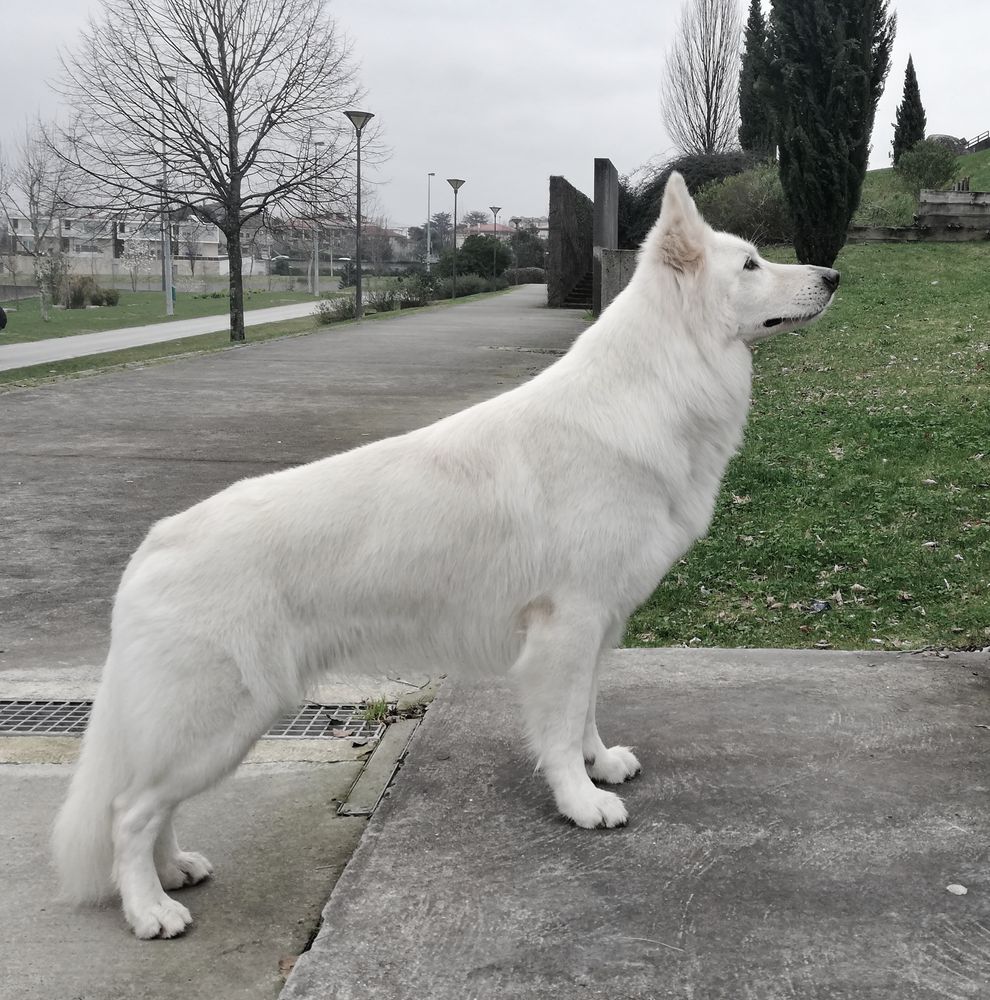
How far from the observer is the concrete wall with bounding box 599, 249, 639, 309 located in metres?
14.5

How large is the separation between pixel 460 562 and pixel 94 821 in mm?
1240

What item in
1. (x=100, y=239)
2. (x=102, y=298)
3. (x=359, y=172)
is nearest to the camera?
(x=100, y=239)

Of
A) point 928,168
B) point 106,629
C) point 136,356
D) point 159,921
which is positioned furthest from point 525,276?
point 159,921

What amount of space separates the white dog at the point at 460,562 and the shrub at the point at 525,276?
184 ft

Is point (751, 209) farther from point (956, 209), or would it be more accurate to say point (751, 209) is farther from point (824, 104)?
point (824, 104)

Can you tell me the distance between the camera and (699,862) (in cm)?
287

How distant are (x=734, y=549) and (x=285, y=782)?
11.4ft

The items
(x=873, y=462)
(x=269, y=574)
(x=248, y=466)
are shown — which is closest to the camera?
(x=269, y=574)

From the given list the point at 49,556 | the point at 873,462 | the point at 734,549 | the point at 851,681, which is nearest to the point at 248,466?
the point at 49,556

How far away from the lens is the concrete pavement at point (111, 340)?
2081cm

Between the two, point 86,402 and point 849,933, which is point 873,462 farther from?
point 86,402

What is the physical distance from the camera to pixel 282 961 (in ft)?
8.43

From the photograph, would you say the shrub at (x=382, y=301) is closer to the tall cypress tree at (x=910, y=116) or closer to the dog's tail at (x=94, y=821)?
the tall cypress tree at (x=910, y=116)

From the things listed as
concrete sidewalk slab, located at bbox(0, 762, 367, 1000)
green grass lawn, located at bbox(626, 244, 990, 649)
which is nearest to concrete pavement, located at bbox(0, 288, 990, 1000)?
concrete sidewalk slab, located at bbox(0, 762, 367, 1000)
